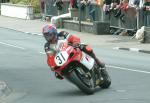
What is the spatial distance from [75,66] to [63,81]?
2.71 metres

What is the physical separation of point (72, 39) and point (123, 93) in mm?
1515

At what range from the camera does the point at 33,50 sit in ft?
84.1

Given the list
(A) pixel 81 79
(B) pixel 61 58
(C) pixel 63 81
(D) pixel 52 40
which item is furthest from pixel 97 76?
(C) pixel 63 81

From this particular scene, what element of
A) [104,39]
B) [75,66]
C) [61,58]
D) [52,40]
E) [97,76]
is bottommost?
[104,39]

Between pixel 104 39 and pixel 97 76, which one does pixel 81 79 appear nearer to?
pixel 97 76

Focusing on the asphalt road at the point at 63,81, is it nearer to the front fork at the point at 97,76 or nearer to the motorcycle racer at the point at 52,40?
the front fork at the point at 97,76

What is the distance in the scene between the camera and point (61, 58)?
41.8 feet

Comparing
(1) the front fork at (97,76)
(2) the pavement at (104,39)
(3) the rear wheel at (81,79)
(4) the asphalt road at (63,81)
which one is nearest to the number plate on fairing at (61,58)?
(3) the rear wheel at (81,79)

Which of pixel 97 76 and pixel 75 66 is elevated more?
pixel 75 66

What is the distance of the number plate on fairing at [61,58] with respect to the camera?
12719 mm

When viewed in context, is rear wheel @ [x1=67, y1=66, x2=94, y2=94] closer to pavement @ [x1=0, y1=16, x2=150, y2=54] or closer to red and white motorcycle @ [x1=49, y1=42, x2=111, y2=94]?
red and white motorcycle @ [x1=49, y1=42, x2=111, y2=94]

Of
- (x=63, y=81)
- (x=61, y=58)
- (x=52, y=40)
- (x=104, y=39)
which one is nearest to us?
(x=61, y=58)

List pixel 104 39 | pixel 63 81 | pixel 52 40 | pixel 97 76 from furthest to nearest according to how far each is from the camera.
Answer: pixel 104 39 → pixel 63 81 → pixel 97 76 → pixel 52 40

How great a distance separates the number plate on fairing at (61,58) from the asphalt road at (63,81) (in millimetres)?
704
